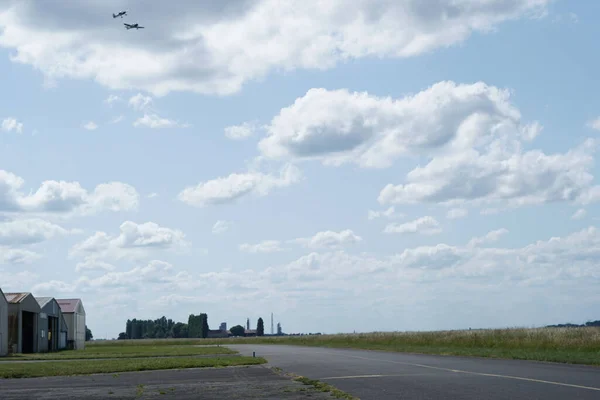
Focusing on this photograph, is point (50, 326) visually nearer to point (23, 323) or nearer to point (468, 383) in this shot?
point (23, 323)

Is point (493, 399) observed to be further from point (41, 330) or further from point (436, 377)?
point (41, 330)

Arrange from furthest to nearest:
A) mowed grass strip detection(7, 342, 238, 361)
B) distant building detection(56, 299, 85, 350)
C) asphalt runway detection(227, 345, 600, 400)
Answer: distant building detection(56, 299, 85, 350) → mowed grass strip detection(7, 342, 238, 361) → asphalt runway detection(227, 345, 600, 400)

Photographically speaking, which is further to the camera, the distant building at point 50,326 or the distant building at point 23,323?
the distant building at point 50,326

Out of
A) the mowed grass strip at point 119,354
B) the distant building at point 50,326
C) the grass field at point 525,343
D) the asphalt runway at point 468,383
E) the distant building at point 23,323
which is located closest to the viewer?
the asphalt runway at point 468,383

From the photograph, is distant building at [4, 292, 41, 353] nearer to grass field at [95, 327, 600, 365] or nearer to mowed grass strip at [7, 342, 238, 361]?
mowed grass strip at [7, 342, 238, 361]

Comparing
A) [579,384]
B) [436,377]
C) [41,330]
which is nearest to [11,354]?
[41,330]

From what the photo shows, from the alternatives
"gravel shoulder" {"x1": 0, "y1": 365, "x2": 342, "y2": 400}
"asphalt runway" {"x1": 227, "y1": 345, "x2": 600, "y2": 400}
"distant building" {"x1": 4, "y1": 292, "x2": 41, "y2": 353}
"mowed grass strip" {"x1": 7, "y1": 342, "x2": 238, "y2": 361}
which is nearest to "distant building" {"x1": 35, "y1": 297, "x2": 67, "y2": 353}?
"distant building" {"x1": 4, "y1": 292, "x2": 41, "y2": 353}

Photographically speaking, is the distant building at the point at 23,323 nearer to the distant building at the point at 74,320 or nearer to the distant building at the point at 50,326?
the distant building at the point at 50,326

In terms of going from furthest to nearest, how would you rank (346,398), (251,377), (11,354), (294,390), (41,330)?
(41,330) → (11,354) → (251,377) → (294,390) → (346,398)

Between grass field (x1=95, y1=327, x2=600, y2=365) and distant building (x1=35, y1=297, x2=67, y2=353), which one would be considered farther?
distant building (x1=35, y1=297, x2=67, y2=353)

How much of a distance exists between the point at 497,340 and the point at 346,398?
36.9 m

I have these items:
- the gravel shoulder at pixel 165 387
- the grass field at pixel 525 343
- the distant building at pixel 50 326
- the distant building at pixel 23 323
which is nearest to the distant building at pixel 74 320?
the distant building at pixel 50 326

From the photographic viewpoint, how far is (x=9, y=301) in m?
68.0

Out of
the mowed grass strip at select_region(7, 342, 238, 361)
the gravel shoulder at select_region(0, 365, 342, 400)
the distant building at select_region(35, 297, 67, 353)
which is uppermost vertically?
the distant building at select_region(35, 297, 67, 353)
